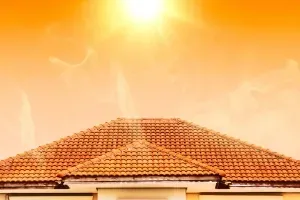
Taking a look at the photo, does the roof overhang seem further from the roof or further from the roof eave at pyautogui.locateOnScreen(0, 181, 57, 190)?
the roof

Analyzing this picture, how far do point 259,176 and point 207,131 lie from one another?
12.0ft

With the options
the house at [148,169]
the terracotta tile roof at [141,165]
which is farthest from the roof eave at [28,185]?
the terracotta tile roof at [141,165]

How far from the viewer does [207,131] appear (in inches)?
709

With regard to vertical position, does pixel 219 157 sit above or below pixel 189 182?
above

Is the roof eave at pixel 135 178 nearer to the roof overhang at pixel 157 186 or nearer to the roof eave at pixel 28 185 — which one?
the roof overhang at pixel 157 186

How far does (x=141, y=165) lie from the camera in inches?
521

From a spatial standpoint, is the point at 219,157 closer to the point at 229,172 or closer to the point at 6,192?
the point at 229,172

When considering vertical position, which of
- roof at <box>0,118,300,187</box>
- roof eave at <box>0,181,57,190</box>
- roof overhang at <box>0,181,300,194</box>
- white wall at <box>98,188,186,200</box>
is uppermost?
roof at <box>0,118,300,187</box>

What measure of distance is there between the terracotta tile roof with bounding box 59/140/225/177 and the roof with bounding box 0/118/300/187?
13 centimetres

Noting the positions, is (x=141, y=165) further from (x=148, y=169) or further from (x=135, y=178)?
(x=135, y=178)

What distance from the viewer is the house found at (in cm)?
1300

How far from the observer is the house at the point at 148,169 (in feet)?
42.7

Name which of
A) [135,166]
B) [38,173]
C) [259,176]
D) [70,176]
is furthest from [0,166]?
[259,176]

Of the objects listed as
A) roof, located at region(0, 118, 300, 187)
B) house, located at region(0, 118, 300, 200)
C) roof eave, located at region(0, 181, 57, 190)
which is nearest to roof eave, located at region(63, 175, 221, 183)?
house, located at region(0, 118, 300, 200)
